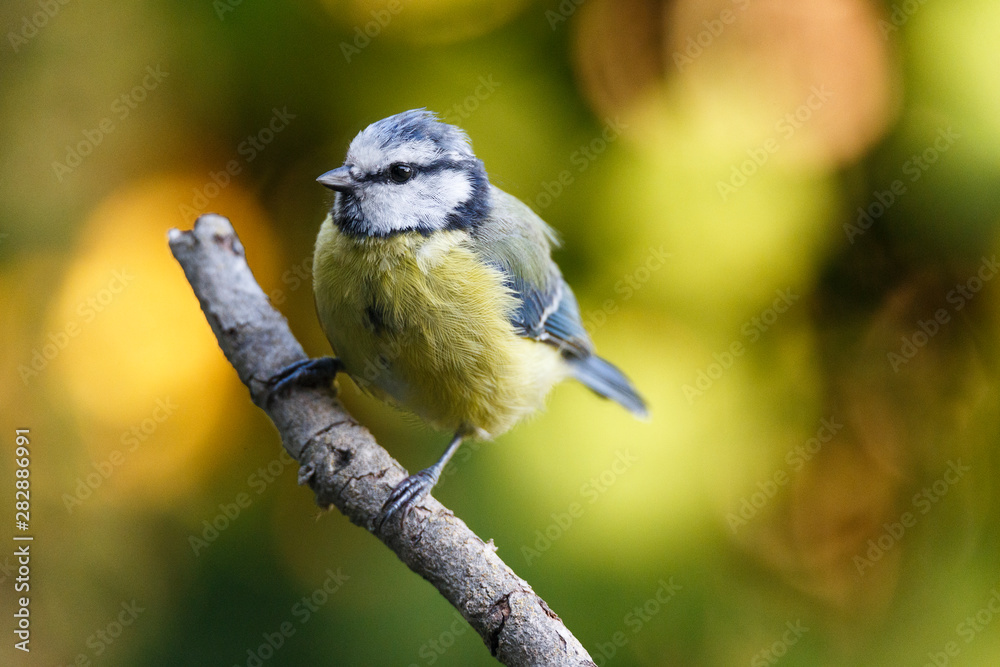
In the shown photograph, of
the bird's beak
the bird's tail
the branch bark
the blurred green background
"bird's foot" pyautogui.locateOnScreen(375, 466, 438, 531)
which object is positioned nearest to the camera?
the branch bark

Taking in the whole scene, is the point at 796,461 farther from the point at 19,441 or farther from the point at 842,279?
the point at 19,441

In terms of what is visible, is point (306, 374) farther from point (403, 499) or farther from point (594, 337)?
point (594, 337)

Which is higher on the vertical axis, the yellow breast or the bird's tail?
the bird's tail

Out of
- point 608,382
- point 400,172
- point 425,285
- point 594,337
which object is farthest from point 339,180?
point 608,382

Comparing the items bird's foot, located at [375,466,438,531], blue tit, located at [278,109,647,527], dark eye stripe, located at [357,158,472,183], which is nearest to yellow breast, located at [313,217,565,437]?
blue tit, located at [278,109,647,527]

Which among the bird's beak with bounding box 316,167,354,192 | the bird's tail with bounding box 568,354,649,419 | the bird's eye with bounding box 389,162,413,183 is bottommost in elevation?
the bird's beak with bounding box 316,167,354,192

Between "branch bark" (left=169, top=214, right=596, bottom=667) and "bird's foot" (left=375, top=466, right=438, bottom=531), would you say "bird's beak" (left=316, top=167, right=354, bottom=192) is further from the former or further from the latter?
"bird's foot" (left=375, top=466, right=438, bottom=531)

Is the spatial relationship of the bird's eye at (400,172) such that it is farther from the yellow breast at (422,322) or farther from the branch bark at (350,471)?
the branch bark at (350,471)
